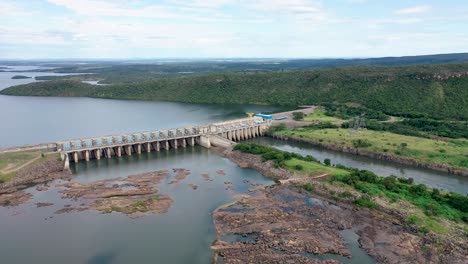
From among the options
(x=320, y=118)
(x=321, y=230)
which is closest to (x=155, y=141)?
(x=321, y=230)

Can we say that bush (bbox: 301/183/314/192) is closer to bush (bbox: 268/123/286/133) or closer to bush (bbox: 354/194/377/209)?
bush (bbox: 354/194/377/209)

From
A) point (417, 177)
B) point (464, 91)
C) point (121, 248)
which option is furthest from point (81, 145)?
point (464, 91)

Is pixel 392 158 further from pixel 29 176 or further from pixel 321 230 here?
pixel 29 176

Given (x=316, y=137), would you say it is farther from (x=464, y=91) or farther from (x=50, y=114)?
(x=50, y=114)

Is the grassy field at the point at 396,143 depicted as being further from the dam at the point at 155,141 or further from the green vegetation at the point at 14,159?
the green vegetation at the point at 14,159

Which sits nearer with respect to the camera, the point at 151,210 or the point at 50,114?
the point at 151,210
